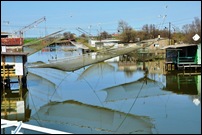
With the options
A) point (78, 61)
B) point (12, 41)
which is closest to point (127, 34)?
point (12, 41)

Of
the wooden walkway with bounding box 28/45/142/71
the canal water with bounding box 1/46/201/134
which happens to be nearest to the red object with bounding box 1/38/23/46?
the wooden walkway with bounding box 28/45/142/71

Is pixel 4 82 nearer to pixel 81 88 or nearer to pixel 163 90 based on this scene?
pixel 81 88

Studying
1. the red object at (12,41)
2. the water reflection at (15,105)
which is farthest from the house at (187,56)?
the red object at (12,41)

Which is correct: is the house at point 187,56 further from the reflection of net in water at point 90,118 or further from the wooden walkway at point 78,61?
the reflection of net in water at point 90,118

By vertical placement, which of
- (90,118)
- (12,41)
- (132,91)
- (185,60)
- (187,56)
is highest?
(12,41)

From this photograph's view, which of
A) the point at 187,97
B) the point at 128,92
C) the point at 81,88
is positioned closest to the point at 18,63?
the point at 81,88

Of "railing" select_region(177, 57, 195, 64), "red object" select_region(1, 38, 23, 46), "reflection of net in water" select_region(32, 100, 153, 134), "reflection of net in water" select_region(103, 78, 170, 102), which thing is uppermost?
"red object" select_region(1, 38, 23, 46)

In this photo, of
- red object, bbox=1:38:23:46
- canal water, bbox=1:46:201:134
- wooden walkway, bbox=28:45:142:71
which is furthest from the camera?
red object, bbox=1:38:23:46

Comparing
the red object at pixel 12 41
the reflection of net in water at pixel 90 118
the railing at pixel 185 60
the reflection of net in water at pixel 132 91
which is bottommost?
the reflection of net in water at pixel 90 118

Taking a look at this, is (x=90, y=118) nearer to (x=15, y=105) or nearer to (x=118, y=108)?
(x=118, y=108)

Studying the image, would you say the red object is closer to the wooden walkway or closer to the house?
the house

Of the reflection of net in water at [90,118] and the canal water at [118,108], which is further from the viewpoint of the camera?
the canal water at [118,108]

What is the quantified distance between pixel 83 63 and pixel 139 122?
6.47 m

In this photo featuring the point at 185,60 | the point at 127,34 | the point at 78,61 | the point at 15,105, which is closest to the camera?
the point at 15,105
